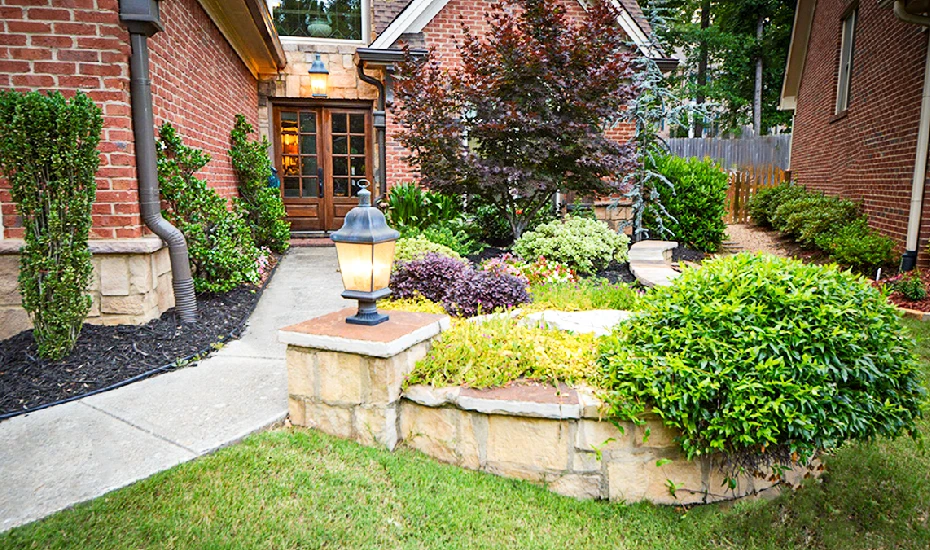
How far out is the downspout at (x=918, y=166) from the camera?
671cm

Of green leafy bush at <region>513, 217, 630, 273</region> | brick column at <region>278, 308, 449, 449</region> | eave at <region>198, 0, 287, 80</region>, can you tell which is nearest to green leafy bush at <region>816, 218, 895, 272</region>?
green leafy bush at <region>513, 217, 630, 273</region>

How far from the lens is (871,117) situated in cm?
855

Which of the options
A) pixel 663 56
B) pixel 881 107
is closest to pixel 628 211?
pixel 663 56

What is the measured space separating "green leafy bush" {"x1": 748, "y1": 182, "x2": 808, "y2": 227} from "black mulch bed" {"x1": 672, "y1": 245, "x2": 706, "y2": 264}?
3.91 m

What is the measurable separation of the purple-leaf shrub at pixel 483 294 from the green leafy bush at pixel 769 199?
874cm

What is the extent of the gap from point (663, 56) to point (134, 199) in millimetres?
8674

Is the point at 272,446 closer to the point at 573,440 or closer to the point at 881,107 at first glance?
the point at 573,440

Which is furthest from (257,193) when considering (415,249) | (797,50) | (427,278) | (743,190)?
(797,50)

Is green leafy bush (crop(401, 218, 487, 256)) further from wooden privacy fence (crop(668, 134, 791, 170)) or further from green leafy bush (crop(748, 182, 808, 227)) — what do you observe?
wooden privacy fence (crop(668, 134, 791, 170))

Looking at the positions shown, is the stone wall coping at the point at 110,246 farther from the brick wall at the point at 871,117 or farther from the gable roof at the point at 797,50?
the gable roof at the point at 797,50

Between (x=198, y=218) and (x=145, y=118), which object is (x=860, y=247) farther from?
(x=145, y=118)

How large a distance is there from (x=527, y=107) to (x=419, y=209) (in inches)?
68.4

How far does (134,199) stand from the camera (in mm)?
4125

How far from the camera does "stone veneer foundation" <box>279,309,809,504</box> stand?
2.62 m
